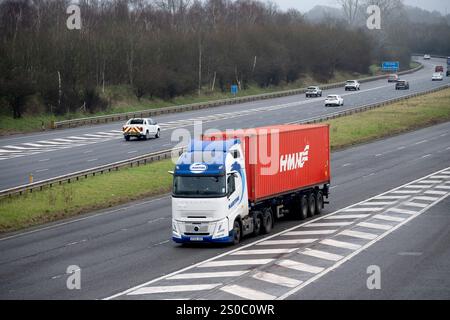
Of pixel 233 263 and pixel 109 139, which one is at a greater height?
pixel 233 263

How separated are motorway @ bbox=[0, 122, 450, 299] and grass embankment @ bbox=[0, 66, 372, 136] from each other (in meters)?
37.1

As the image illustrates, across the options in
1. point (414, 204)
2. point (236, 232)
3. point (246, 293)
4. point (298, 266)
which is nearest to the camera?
point (246, 293)

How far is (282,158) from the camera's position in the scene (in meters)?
35.7

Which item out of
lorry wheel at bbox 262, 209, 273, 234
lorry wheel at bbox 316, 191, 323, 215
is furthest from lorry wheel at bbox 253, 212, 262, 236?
lorry wheel at bbox 316, 191, 323, 215

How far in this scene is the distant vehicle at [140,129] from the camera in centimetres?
7000

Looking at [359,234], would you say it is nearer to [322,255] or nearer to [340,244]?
[340,244]

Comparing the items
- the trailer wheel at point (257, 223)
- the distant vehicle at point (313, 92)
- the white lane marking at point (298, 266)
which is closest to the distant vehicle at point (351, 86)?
the distant vehicle at point (313, 92)

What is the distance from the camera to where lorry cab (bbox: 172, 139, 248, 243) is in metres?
30.4

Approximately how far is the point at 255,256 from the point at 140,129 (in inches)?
1665

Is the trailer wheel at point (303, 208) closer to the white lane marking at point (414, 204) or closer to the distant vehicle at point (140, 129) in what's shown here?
the white lane marking at point (414, 204)

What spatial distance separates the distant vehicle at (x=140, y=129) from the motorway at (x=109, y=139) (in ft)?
2.79

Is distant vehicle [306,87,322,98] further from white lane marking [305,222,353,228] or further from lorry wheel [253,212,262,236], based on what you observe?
lorry wheel [253,212,262,236]

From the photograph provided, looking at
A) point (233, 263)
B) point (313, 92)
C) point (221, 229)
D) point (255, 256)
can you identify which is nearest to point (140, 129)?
point (221, 229)

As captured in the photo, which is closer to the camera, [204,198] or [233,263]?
[233,263]
